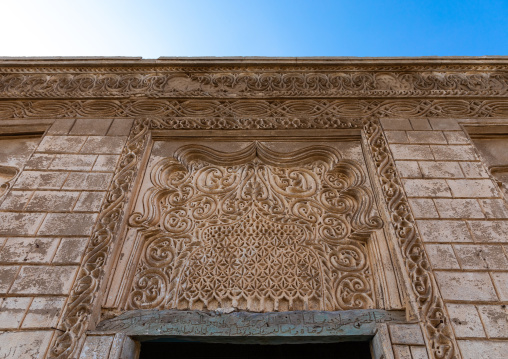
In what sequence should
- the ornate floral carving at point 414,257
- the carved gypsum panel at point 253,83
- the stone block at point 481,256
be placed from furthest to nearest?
the carved gypsum panel at point 253,83, the stone block at point 481,256, the ornate floral carving at point 414,257

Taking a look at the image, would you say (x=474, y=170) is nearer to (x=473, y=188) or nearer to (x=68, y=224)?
(x=473, y=188)

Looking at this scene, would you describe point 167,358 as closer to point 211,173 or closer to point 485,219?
point 211,173

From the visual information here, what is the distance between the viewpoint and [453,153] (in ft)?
12.7

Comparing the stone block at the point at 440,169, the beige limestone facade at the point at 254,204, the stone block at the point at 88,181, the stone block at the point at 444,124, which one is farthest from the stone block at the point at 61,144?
the stone block at the point at 444,124

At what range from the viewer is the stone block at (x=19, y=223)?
318 cm

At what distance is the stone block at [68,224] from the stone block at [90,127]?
45.2 inches

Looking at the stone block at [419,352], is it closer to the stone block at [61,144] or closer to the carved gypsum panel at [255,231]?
the carved gypsum panel at [255,231]

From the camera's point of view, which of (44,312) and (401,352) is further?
(44,312)

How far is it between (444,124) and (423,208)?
1361 mm

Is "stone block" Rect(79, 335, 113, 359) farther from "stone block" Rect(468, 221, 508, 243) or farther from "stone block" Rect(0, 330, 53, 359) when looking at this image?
"stone block" Rect(468, 221, 508, 243)

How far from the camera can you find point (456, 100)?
457cm

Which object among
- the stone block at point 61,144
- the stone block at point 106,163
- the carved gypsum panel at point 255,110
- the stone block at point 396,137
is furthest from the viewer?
the carved gypsum panel at point 255,110

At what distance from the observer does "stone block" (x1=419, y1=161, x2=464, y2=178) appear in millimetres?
3631

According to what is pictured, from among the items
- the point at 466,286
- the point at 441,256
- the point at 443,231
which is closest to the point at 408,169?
the point at 443,231
